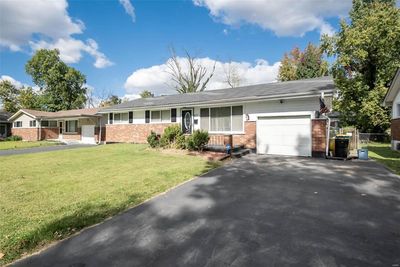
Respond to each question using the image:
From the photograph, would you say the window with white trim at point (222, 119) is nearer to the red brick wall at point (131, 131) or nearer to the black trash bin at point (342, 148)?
the red brick wall at point (131, 131)

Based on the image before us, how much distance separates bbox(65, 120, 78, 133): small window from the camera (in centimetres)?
2508

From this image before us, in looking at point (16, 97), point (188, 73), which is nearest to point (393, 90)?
Result: point (188, 73)

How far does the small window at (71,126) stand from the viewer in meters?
25.1

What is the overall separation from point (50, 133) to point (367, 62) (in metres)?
33.9

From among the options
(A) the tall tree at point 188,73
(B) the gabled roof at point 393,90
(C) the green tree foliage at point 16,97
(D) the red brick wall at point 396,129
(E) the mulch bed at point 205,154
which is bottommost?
(E) the mulch bed at point 205,154

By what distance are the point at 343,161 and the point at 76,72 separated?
147 ft

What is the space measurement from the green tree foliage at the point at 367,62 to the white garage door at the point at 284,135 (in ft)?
37.2

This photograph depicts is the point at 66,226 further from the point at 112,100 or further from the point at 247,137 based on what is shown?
the point at 112,100

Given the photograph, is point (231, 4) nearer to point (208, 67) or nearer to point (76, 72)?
point (208, 67)

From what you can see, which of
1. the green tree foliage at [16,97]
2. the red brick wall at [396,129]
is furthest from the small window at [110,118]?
the green tree foliage at [16,97]

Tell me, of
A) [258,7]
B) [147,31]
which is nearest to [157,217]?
[258,7]

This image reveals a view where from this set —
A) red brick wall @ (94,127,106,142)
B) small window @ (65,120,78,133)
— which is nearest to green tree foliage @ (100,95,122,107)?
small window @ (65,120,78,133)

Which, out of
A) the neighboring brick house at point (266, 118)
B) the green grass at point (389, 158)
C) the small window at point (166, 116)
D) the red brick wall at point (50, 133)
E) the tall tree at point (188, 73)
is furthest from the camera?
the tall tree at point (188, 73)

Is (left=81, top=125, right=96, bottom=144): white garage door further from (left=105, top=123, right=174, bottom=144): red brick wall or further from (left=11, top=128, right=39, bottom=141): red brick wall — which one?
(left=11, top=128, right=39, bottom=141): red brick wall
